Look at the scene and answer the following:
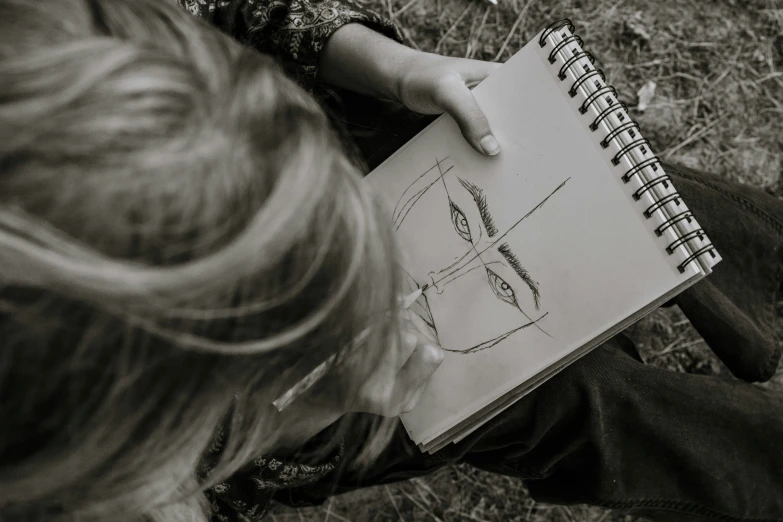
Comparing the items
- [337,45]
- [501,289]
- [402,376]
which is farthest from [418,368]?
[337,45]

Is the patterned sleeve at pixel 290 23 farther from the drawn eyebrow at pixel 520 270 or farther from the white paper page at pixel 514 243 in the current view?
the drawn eyebrow at pixel 520 270

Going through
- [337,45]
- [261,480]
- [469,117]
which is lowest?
[261,480]

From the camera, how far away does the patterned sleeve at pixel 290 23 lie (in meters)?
0.81

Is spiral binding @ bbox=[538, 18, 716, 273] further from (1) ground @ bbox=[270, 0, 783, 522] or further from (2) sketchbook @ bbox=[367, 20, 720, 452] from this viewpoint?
(1) ground @ bbox=[270, 0, 783, 522]

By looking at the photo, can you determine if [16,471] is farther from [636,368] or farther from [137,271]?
[636,368]

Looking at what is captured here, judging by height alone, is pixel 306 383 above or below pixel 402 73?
below

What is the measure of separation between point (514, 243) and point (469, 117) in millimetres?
153

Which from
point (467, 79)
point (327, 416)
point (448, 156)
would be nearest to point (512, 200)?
point (448, 156)

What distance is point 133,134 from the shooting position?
1.25 feet

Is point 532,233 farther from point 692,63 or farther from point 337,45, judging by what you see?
point 692,63

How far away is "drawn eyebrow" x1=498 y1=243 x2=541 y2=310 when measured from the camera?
677mm

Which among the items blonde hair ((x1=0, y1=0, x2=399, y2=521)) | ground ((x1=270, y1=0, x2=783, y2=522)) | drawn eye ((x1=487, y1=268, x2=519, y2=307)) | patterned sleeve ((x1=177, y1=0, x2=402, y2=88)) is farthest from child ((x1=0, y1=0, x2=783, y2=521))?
ground ((x1=270, y1=0, x2=783, y2=522))

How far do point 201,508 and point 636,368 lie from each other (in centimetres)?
61

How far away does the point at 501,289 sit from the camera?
695 mm
